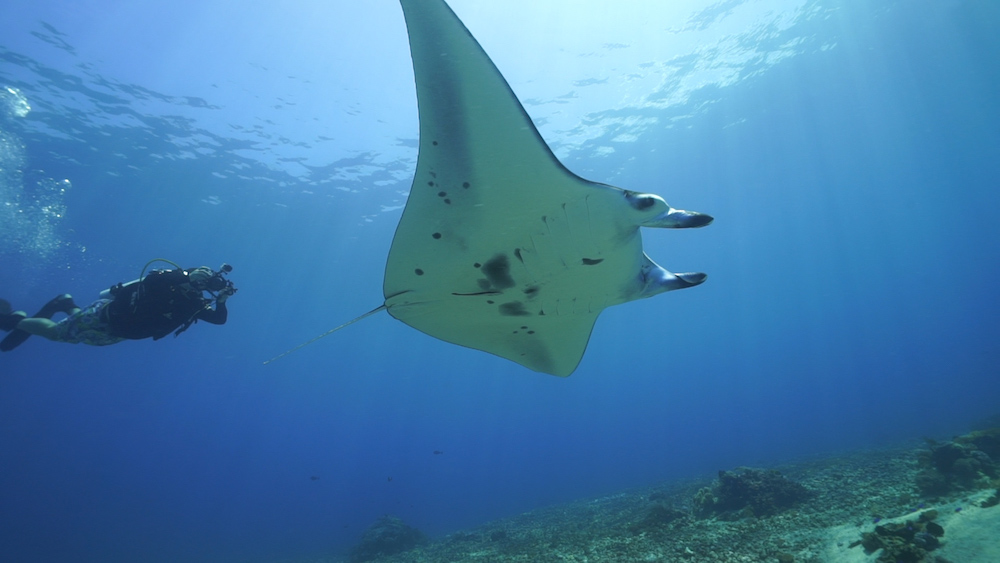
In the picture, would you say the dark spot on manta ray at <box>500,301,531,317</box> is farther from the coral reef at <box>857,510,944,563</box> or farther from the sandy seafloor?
the coral reef at <box>857,510,944,563</box>

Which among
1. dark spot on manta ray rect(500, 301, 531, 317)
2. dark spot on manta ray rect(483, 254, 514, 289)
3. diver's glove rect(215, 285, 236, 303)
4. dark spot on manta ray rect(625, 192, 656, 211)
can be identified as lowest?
dark spot on manta ray rect(500, 301, 531, 317)

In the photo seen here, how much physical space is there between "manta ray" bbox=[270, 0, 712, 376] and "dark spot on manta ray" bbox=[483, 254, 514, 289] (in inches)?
0.4

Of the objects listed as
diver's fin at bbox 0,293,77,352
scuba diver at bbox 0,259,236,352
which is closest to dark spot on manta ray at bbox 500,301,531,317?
scuba diver at bbox 0,259,236,352

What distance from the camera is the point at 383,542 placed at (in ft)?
39.6

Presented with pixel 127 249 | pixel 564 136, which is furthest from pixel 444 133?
pixel 127 249

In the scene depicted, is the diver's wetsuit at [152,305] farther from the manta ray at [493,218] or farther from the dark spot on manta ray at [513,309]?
the dark spot on manta ray at [513,309]

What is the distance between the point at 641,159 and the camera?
24.8m

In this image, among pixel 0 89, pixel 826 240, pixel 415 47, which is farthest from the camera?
pixel 826 240

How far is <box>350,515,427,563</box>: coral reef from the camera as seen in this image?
11922 mm

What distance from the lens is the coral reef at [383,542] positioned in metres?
11.9

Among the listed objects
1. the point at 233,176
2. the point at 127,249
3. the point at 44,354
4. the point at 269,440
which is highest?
the point at 233,176

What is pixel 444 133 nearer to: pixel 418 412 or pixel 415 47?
pixel 415 47

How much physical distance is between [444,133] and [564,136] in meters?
20.9

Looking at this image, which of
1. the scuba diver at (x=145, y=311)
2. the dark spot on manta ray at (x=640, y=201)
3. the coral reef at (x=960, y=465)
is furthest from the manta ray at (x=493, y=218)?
the coral reef at (x=960, y=465)
